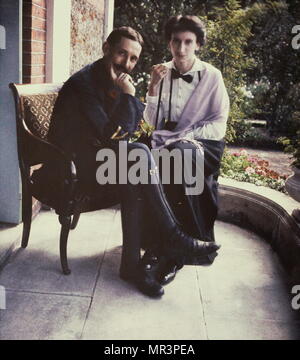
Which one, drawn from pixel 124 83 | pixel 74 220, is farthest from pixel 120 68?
pixel 74 220

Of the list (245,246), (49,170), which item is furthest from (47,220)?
(245,246)

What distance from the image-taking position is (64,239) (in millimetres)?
2695

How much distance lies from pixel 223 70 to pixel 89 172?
8.88ft

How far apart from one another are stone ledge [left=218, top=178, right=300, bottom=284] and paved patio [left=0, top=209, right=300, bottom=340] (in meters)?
0.12

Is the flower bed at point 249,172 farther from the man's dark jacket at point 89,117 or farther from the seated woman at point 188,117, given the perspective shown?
the man's dark jacket at point 89,117

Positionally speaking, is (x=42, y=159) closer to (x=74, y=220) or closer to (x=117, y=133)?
(x=117, y=133)

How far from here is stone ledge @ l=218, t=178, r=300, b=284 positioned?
2.99 metres

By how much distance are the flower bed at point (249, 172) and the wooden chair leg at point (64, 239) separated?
2065 mm

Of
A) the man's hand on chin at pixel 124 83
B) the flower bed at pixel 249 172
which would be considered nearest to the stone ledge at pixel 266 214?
the flower bed at pixel 249 172

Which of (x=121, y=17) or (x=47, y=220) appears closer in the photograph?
(x=47, y=220)

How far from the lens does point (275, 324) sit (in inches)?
92.0

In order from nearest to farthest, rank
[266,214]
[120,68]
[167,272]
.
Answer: [120,68]
[167,272]
[266,214]

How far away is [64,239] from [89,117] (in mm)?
798

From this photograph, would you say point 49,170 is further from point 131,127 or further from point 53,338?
point 53,338
